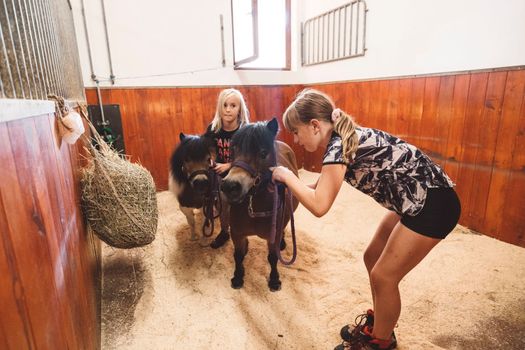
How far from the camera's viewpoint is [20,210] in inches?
21.6

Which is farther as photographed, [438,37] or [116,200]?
[438,37]

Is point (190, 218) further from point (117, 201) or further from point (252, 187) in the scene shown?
point (252, 187)

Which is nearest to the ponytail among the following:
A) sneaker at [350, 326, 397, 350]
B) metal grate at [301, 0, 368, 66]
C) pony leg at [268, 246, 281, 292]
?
sneaker at [350, 326, 397, 350]

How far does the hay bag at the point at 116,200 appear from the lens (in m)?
1.49

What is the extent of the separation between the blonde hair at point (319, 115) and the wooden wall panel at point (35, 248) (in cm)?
86

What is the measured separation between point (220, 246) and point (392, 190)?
1657 mm

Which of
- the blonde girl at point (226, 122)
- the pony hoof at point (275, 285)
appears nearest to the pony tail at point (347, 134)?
the pony hoof at point (275, 285)

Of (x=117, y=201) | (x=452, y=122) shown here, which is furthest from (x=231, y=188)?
(x=452, y=122)

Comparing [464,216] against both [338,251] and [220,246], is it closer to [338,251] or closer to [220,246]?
[338,251]

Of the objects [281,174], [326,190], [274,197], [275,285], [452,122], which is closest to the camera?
[326,190]

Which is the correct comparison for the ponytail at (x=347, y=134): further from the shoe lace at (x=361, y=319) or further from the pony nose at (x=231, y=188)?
the shoe lace at (x=361, y=319)

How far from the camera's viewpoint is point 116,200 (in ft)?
4.95

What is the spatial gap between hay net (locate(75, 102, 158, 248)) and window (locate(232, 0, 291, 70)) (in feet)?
9.31

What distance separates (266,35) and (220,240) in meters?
3.57
